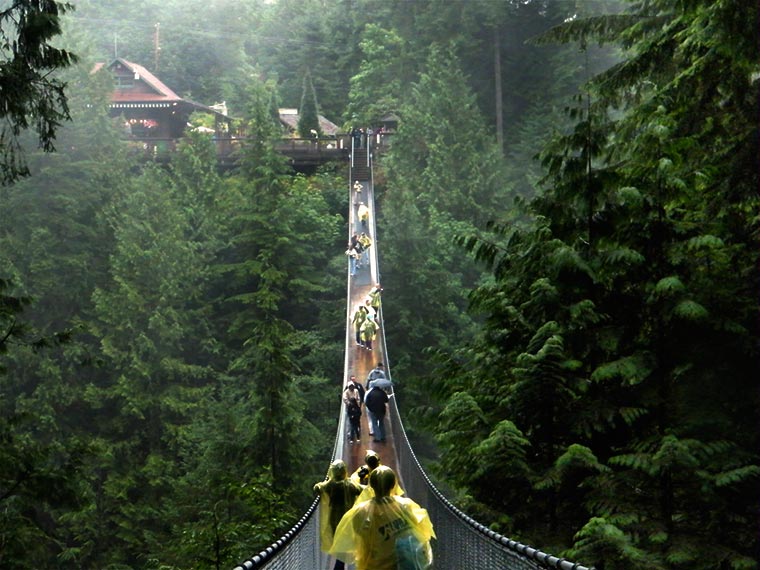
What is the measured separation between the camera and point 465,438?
656 centimetres

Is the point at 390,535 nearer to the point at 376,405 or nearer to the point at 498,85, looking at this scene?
the point at 376,405

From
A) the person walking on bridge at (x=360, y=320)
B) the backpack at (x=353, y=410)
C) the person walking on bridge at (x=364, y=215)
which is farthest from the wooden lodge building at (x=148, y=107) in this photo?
the backpack at (x=353, y=410)

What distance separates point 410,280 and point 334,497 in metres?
19.6

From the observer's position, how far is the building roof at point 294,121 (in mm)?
40978

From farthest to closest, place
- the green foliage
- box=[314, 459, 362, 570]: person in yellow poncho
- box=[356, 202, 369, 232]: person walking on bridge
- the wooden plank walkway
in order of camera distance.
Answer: box=[356, 202, 369, 232]: person walking on bridge < the wooden plank walkway < the green foliage < box=[314, 459, 362, 570]: person in yellow poncho

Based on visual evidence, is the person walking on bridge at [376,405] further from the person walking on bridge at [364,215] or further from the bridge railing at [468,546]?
the person walking on bridge at [364,215]

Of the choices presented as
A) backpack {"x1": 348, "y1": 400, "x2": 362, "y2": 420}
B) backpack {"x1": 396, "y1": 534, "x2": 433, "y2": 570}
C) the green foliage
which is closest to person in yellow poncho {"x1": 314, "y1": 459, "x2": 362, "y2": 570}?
backpack {"x1": 396, "y1": 534, "x2": 433, "y2": 570}

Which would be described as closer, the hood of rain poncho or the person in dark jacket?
the hood of rain poncho

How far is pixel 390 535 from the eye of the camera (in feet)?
14.6

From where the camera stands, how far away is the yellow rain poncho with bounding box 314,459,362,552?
19.2 ft

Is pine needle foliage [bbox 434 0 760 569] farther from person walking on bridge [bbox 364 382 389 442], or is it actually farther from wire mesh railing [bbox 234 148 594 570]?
person walking on bridge [bbox 364 382 389 442]

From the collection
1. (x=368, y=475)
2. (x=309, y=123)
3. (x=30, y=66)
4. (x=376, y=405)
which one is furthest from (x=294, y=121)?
(x=368, y=475)

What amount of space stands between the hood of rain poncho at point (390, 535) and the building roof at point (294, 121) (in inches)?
1404

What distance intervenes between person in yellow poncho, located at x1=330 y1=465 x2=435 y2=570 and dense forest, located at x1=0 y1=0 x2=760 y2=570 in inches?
35.1
